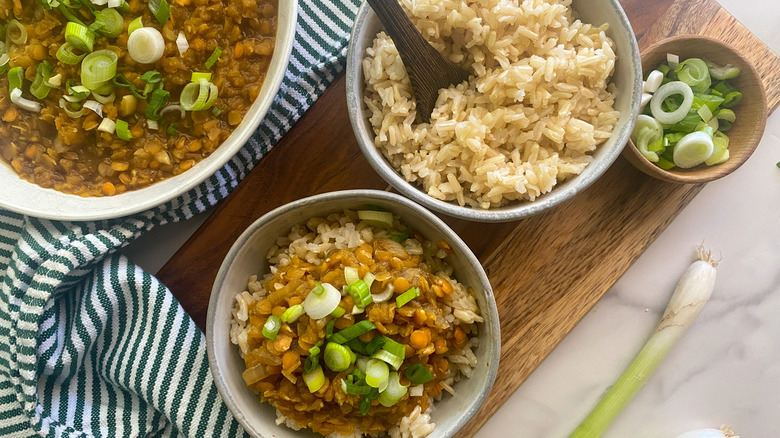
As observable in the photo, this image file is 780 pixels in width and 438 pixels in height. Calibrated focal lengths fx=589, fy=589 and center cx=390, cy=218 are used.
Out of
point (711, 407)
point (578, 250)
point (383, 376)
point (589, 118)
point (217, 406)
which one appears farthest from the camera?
point (711, 407)

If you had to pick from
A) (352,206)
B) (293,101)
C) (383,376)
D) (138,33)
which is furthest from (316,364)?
(138,33)

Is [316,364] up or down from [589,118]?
down

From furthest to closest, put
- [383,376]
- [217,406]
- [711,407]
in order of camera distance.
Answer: [711,407], [217,406], [383,376]

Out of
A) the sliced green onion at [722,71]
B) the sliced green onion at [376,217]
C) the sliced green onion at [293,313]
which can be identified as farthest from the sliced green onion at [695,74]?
the sliced green onion at [293,313]

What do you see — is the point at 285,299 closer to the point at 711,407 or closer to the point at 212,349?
the point at 212,349

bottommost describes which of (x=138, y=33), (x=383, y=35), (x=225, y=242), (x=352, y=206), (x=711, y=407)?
(x=225, y=242)

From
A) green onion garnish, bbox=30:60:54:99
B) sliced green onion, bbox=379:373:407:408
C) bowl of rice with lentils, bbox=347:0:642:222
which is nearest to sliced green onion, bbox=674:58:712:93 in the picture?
bowl of rice with lentils, bbox=347:0:642:222
